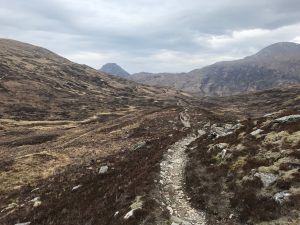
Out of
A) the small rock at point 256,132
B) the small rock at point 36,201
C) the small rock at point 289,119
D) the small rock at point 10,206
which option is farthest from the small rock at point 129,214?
the small rock at point 289,119

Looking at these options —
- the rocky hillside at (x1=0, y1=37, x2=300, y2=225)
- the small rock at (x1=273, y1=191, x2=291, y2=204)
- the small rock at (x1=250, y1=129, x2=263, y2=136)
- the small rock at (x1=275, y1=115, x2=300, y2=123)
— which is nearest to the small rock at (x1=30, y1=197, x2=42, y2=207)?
the rocky hillside at (x1=0, y1=37, x2=300, y2=225)

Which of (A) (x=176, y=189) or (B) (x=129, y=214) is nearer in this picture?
(B) (x=129, y=214)

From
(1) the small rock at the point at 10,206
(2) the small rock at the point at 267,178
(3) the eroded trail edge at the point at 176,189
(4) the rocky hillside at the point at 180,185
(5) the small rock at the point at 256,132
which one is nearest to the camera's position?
(4) the rocky hillside at the point at 180,185

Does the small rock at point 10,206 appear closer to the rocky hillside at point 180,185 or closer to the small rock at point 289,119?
the rocky hillside at point 180,185

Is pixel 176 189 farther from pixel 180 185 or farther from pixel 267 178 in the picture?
pixel 267 178

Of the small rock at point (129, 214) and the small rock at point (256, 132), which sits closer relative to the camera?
the small rock at point (129, 214)

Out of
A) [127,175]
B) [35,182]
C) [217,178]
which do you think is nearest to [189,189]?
[217,178]

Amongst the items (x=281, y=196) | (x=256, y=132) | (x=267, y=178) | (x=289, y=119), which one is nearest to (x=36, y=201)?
(x=267, y=178)

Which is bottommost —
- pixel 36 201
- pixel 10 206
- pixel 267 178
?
pixel 10 206

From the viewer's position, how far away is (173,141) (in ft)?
138

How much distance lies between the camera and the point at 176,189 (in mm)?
25703

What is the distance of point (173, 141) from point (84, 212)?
18.3 m

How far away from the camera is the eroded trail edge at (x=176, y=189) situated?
20944 mm

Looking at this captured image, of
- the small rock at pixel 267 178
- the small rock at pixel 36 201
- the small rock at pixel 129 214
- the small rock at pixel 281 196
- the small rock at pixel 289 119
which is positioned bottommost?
the small rock at pixel 36 201
